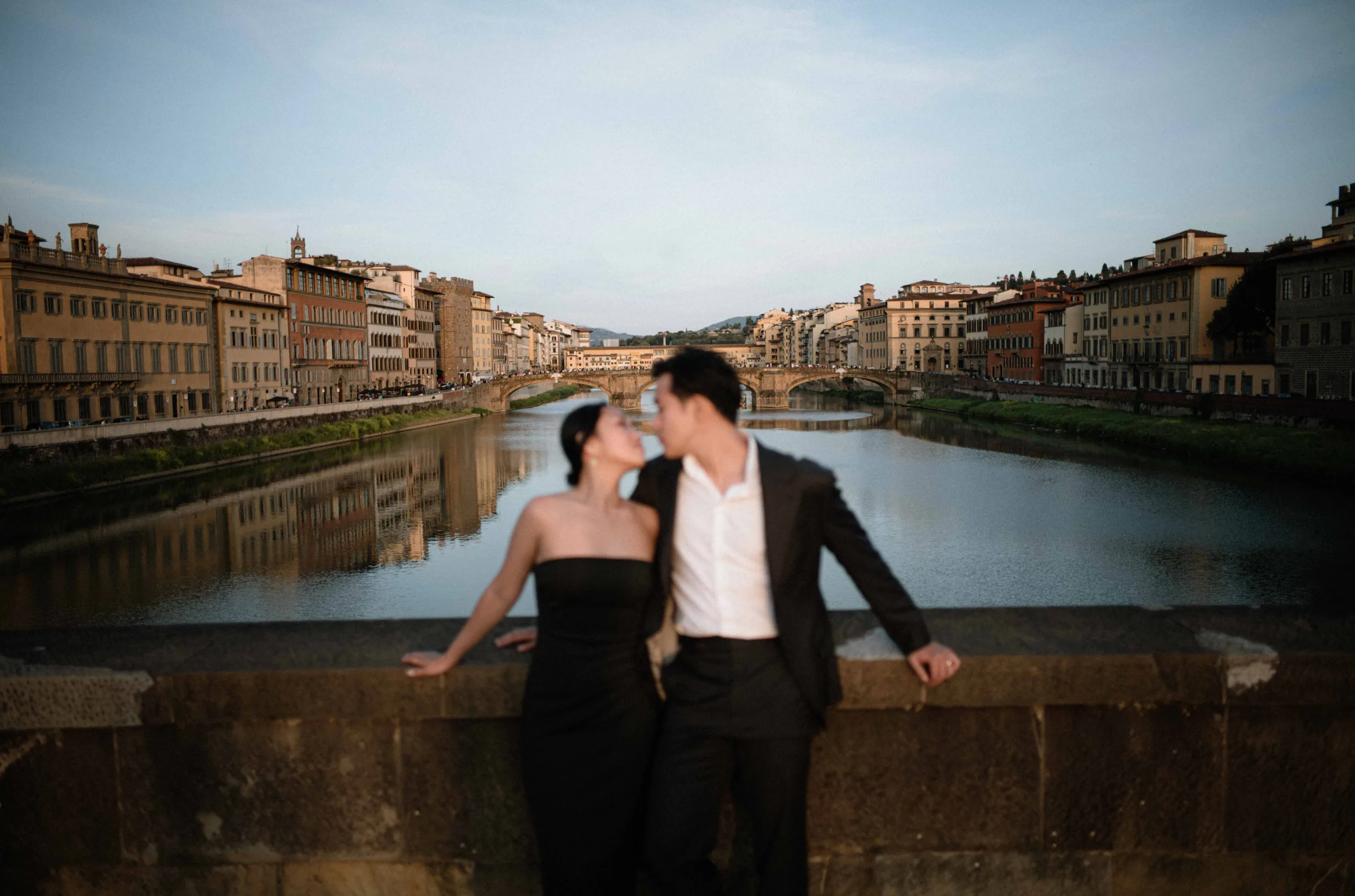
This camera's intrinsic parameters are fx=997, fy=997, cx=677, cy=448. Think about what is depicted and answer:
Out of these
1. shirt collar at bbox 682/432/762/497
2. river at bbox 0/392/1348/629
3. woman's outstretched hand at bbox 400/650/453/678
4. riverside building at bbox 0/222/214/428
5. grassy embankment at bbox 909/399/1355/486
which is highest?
riverside building at bbox 0/222/214/428

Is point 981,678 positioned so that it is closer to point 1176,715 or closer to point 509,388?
point 1176,715

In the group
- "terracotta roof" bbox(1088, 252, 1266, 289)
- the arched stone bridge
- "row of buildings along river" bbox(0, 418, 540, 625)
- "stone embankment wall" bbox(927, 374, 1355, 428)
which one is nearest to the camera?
"row of buildings along river" bbox(0, 418, 540, 625)

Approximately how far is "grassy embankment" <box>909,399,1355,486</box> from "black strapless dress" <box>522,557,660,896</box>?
25.3 m

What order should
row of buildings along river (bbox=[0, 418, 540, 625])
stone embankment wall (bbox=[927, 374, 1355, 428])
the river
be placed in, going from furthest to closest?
stone embankment wall (bbox=[927, 374, 1355, 428]) < row of buildings along river (bbox=[0, 418, 540, 625]) < the river

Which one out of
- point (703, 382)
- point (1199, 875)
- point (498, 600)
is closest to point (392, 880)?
point (498, 600)

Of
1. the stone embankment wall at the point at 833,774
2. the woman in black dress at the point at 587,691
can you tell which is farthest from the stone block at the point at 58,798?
the woman in black dress at the point at 587,691

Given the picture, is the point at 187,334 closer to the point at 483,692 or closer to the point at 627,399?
the point at 627,399

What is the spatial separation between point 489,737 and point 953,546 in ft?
53.6

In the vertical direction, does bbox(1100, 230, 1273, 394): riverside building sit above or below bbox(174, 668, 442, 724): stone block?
above

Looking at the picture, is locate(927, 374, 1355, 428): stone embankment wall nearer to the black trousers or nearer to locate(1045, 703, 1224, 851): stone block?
locate(1045, 703, 1224, 851): stone block

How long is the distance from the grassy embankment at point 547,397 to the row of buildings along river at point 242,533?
3763 centimetres

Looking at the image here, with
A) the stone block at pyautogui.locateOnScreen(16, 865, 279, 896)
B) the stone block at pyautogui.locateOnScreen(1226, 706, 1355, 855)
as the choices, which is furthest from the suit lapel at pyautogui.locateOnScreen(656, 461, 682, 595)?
the stone block at pyautogui.locateOnScreen(1226, 706, 1355, 855)

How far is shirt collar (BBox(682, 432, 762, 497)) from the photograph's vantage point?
1.98 metres

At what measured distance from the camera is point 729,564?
6.45 ft
